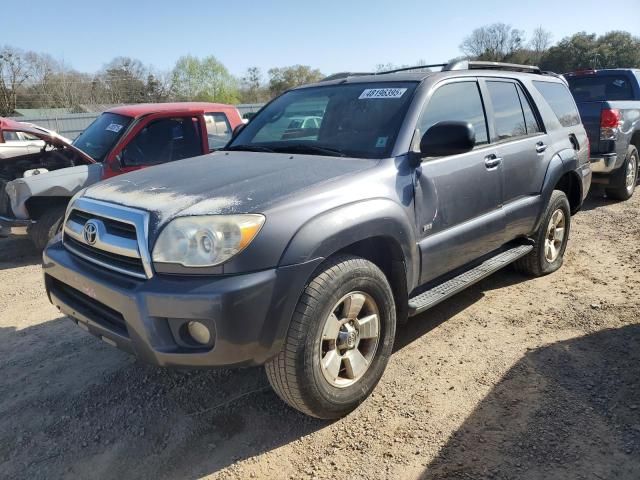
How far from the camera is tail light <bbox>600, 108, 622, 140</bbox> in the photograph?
721 centimetres

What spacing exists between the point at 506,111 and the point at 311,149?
1802mm

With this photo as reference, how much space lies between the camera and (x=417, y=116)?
3.11m

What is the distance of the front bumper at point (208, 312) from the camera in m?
2.16

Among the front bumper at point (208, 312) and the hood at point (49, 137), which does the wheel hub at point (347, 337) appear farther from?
the hood at point (49, 137)

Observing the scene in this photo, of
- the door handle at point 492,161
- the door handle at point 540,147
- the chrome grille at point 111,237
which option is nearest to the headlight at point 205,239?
the chrome grille at point 111,237

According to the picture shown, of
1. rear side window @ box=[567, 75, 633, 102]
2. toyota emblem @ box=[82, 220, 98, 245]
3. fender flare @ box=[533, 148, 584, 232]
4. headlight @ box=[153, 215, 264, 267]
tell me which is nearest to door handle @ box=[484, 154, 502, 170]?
fender flare @ box=[533, 148, 584, 232]

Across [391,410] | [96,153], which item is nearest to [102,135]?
[96,153]

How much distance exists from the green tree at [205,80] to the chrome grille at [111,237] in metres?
70.7

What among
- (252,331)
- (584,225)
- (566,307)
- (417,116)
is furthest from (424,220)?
(584,225)

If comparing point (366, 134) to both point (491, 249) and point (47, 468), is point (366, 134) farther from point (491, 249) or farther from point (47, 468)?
point (47, 468)

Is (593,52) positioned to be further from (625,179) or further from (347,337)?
(347,337)

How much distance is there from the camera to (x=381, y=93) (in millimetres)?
3355

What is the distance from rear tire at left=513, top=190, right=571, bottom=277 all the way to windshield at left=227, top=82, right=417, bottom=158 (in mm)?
2063

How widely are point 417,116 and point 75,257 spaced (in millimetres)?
2205
